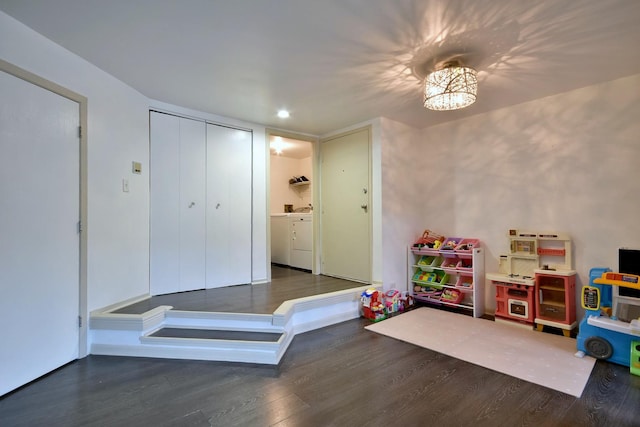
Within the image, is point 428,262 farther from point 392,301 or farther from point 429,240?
point 392,301

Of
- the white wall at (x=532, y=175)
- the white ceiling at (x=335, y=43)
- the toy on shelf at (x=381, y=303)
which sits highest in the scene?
the white ceiling at (x=335, y=43)

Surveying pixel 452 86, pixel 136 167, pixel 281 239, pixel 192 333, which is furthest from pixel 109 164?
pixel 281 239

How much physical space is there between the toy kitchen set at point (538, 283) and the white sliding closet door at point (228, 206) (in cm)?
298

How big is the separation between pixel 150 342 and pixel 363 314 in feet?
7.00

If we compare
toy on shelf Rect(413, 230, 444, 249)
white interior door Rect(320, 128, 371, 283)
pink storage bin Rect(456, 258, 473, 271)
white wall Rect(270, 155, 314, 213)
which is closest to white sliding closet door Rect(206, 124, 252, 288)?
white interior door Rect(320, 128, 371, 283)

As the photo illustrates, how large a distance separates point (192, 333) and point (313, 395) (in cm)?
130

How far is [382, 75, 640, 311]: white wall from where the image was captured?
108 inches

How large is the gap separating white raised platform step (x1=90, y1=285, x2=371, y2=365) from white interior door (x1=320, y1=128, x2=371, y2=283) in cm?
133

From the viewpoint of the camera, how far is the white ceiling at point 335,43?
70.9 inches

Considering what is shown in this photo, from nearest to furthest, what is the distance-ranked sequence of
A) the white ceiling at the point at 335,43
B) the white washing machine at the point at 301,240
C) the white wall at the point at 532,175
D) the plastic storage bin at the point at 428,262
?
the white ceiling at the point at 335,43 < the white wall at the point at 532,175 < the plastic storage bin at the point at 428,262 < the white washing machine at the point at 301,240

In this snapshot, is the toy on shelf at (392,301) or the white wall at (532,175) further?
the toy on shelf at (392,301)

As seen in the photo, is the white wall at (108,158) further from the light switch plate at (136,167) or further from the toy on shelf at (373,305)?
the toy on shelf at (373,305)

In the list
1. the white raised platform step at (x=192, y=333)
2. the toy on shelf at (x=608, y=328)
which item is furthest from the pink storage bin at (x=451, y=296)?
the white raised platform step at (x=192, y=333)

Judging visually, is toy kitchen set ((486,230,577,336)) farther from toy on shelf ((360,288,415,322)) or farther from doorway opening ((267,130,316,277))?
doorway opening ((267,130,316,277))
